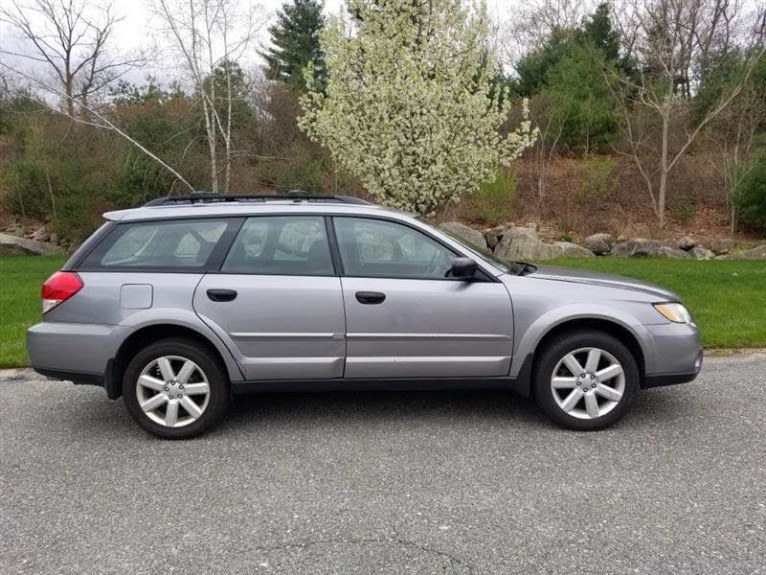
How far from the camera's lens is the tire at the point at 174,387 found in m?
3.91

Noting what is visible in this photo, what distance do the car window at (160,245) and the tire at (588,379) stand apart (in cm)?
249

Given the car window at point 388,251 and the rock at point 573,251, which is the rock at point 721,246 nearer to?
the rock at point 573,251

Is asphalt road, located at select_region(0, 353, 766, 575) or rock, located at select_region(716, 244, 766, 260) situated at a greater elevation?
rock, located at select_region(716, 244, 766, 260)

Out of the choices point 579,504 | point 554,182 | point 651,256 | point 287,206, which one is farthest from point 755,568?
point 554,182

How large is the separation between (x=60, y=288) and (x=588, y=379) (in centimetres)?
365

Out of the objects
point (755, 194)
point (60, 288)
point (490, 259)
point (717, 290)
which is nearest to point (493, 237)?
point (755, 194)

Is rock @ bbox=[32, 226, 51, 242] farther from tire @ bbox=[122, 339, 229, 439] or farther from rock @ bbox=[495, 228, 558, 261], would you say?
tire @ bbox=[122, 339, 229, 439]

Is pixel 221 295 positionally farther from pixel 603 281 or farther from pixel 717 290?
pixel 717 290

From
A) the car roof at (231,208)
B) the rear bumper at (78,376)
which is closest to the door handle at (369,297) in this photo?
the car roof at (231,208)

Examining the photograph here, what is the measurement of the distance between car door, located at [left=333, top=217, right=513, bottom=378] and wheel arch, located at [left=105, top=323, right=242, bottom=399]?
2.74ft

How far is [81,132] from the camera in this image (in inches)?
738

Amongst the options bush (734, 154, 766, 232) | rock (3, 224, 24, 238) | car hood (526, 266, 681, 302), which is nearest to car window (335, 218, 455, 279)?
car hood (526, 266, 681, 302)

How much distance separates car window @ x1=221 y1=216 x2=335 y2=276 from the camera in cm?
402

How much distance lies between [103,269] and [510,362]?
2.87 meters
